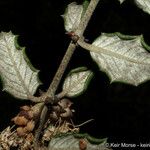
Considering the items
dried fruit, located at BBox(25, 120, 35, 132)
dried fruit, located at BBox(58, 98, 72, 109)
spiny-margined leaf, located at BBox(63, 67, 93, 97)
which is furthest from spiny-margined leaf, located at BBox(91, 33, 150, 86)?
dried fruit, located at BBox(25, 120, 35, 132)

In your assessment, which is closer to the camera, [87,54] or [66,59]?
[66,59]

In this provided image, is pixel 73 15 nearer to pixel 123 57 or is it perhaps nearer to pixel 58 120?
pixel 123 57

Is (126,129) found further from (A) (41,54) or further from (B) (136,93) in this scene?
(A) (41,54)

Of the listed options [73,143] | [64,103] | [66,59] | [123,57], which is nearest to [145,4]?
[123,57]

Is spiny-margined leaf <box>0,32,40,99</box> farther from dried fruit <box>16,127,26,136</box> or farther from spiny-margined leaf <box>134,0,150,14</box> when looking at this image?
spiny-margined leaf <box>134,0,150,14</box>

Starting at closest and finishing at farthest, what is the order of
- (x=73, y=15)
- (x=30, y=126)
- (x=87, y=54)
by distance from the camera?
(x=30, y=126)
(x=73, y=15)
(x=87, y=54)

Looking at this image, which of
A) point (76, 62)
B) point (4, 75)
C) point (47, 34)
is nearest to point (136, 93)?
point (76, 62)
